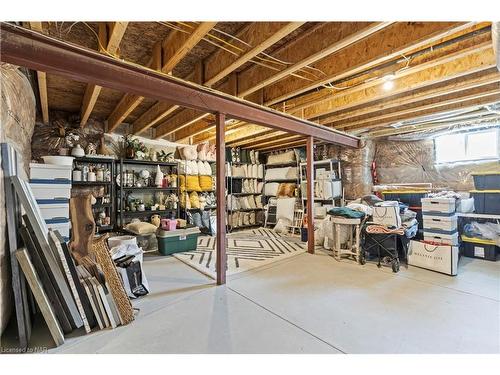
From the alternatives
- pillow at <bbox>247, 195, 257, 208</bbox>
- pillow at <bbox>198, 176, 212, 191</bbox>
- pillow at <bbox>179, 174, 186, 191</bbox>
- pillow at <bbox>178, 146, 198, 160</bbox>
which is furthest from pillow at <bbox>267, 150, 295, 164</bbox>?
pillow at <bbox>179, 174, 186, 191</bbox>

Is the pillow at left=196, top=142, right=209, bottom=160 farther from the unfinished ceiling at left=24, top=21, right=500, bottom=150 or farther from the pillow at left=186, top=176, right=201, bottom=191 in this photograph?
the unfinished ceiling at left=24, top=21, right=500, bottom=150

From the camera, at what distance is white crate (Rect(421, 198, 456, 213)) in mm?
3457

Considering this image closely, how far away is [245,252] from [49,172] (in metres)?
3.16

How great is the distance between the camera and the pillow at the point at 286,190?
6859 mm

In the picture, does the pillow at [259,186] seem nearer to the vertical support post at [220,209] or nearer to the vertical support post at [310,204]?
the vertical support post at [310,204]

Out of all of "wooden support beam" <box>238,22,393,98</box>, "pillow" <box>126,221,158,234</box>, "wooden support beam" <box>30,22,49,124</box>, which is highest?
"wooden support beam" <box>30,22,49,124</box>

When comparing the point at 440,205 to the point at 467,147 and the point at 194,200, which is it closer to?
the point at 467,147

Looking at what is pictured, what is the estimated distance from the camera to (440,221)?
11.5ft

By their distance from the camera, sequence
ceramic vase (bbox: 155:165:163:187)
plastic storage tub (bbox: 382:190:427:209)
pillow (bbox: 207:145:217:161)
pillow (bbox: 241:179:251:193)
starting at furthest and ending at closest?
pillow (bbox: 241:179:251:193) → pillow (bbox: 207:145:217:161) → ceramic vase (bbox: 155:165:163:187) → plastic storage tub (bbox: 382:190:427:209)

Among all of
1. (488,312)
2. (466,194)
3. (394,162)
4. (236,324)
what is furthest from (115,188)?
(466,194)

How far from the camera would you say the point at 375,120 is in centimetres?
463

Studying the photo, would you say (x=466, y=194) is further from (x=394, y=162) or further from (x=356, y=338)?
(x=356, y=338)

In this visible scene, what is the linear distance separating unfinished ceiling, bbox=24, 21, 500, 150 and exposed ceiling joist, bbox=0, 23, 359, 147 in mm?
111

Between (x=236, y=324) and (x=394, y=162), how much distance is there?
17.2ft
